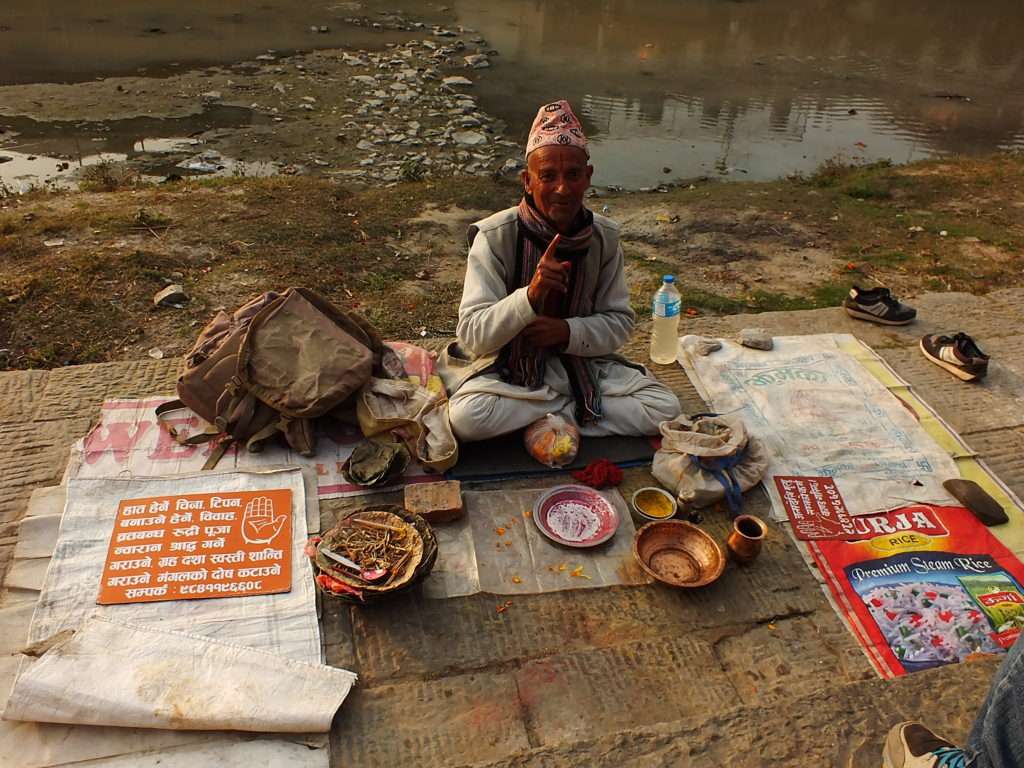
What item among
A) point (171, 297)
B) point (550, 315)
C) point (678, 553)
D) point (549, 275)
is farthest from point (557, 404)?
point (171, 297)

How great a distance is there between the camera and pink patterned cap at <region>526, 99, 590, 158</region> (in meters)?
2.68

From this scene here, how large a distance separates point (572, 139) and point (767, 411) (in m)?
1.68

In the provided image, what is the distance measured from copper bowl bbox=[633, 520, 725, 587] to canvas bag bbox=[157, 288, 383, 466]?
139 centimetres

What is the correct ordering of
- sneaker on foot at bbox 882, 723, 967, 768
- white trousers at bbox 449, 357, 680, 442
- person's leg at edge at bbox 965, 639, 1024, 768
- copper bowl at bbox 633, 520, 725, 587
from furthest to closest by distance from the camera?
1. white trousers at bbox 449, 357, 680, 442
2. copper bowl at bbox 633, 520, 725, 587
3. sneaker on foot at bbox 882, 723, 967, 768
4. person's leg at edge at bbox 965, 639, 1024, 768

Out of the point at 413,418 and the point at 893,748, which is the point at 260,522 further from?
the point at 893,748

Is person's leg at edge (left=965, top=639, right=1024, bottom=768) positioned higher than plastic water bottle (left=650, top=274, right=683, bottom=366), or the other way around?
person's leg at edge (left=965, top=639, right=1024, bottom=768)

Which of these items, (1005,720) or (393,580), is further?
(393,580)

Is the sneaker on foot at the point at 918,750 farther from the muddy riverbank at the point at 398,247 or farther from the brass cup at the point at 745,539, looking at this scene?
the muddy riverbank at the point at 398,247

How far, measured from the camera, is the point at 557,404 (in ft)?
10.3

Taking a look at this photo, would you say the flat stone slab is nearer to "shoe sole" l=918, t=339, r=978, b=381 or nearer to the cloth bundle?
the cloth bundle

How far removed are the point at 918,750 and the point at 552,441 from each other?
1649 mm

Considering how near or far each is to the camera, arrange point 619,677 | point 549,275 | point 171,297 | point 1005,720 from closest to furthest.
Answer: point 1005,720 → point 619,677 → point 549,275 → point 171,297

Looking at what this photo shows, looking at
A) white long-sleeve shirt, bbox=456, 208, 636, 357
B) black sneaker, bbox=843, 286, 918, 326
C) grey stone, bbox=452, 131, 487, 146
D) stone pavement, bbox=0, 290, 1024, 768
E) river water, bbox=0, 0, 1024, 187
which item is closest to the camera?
stone pavement, bbox=0, 290, 1024, 768

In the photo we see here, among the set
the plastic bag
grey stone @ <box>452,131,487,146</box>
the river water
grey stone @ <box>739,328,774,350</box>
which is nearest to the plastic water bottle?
grey stone @ <box>739,328,774,350</box>
